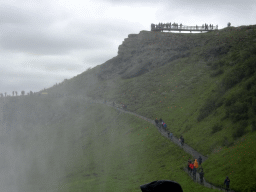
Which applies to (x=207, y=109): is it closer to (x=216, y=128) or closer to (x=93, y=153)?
(x=216, y=128)

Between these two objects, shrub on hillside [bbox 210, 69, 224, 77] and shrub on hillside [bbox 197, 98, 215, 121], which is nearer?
shrub on hillside [bbox 197, 98, 215, 121]

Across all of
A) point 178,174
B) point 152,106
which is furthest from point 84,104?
point 178,174

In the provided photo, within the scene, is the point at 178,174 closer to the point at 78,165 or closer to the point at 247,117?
the point at 247,117

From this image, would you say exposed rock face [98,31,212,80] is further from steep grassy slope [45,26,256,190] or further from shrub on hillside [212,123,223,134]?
shrub on hillside [212,123,223,134]

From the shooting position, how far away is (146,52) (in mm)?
94500

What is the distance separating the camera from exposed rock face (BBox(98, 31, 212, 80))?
87.9 metres

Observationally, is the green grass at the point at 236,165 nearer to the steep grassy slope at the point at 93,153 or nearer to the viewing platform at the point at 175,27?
the steep grassy slope at the point at 93,153

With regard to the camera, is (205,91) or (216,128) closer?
(216,128)

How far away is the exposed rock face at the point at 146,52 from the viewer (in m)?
87.9

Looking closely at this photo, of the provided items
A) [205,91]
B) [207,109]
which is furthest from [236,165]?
[205,91]

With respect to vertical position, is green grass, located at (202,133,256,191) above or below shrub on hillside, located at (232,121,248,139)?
below

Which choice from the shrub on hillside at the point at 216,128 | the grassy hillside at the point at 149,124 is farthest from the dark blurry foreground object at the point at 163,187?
the shrub on hillside at the point at 216,128

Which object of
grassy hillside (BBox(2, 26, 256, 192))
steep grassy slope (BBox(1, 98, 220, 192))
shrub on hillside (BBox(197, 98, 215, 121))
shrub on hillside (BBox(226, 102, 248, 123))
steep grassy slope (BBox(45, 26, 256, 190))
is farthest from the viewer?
shrub on hillside (BBox(197, 98, 215, 121))

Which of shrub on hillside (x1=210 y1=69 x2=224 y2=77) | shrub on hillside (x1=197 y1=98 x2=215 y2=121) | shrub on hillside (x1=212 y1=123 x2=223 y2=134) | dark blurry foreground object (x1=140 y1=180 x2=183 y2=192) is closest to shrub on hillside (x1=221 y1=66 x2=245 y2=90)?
shrub on hillside (x1=197 y1=98 x2=215 y2=121)
